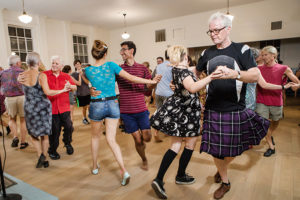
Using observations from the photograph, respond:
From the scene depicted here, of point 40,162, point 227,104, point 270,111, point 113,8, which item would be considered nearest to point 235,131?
point 227,104

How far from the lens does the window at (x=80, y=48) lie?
10.4 meters

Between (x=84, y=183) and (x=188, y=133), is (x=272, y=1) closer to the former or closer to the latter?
(x=188, y=133)

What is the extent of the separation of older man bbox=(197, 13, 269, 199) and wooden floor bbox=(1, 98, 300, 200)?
63 centimetres

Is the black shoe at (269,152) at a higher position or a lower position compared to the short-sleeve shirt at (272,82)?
lower

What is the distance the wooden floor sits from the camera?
1.99 m

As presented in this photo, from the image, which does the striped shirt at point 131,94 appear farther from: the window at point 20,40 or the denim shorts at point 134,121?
the window at point 20,40

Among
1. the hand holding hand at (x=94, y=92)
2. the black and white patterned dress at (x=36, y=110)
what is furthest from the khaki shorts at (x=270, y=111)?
the black and white patterned dress at (x=36, y=110)

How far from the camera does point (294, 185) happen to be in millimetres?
2076

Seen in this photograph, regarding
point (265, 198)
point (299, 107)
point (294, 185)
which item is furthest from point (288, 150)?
point (299, 107)

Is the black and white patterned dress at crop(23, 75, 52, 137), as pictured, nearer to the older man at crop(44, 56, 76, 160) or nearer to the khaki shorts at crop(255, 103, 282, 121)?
the older man at crop(44, 56, 76, 160)

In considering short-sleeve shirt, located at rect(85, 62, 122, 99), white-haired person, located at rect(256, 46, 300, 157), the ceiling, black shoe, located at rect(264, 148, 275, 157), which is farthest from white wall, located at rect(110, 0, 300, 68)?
short-sleeve shirt, located at rect(85, 62, 122, 99)

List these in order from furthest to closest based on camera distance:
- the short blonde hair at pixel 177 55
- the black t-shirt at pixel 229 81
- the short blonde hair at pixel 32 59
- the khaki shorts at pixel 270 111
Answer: the khaki shorts at pixel 270 111 < the short blonde hair at pixel 32 59 < the short blonde hair at pixel 177 55 < the black t-shirt at pixel 229 81

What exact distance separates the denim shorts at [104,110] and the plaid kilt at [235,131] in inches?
40.2

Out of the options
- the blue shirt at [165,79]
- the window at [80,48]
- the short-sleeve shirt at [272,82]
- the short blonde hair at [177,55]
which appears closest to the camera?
the short blonde hair at [177,55]
